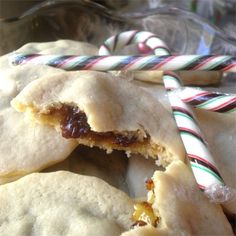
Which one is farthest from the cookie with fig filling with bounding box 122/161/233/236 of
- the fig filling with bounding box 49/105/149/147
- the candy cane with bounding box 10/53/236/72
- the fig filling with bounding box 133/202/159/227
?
the candy cane with bounding box 10/53/236/72

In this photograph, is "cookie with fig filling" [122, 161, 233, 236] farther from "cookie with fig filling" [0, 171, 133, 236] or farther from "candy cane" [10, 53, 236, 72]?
"candy cane" [10, 53, 236, 72]

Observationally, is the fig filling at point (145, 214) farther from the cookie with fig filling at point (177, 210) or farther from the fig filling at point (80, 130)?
the fig filling at point (80, 130)

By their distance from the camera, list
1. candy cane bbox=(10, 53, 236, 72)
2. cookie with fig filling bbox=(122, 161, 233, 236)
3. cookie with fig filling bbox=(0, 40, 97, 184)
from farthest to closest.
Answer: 1. candy cane bbox=(10, 53, 236, 72)
2. cookie with fig filling bbox=(0, 40, 97, 184)
3. cookie with fig filling bbox=(122, 161, 233, 236)

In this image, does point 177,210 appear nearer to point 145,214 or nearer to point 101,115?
point 145,214

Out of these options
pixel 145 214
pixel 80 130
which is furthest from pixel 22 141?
pixel 145 214

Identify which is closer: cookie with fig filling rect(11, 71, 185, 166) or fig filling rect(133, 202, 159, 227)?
fig filling rect(133, 202, 159, 227)

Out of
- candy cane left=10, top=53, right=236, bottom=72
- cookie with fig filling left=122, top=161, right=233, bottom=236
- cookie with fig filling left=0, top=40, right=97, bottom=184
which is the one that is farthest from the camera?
candy cane left=10, top=53, right=236, bottom=72
